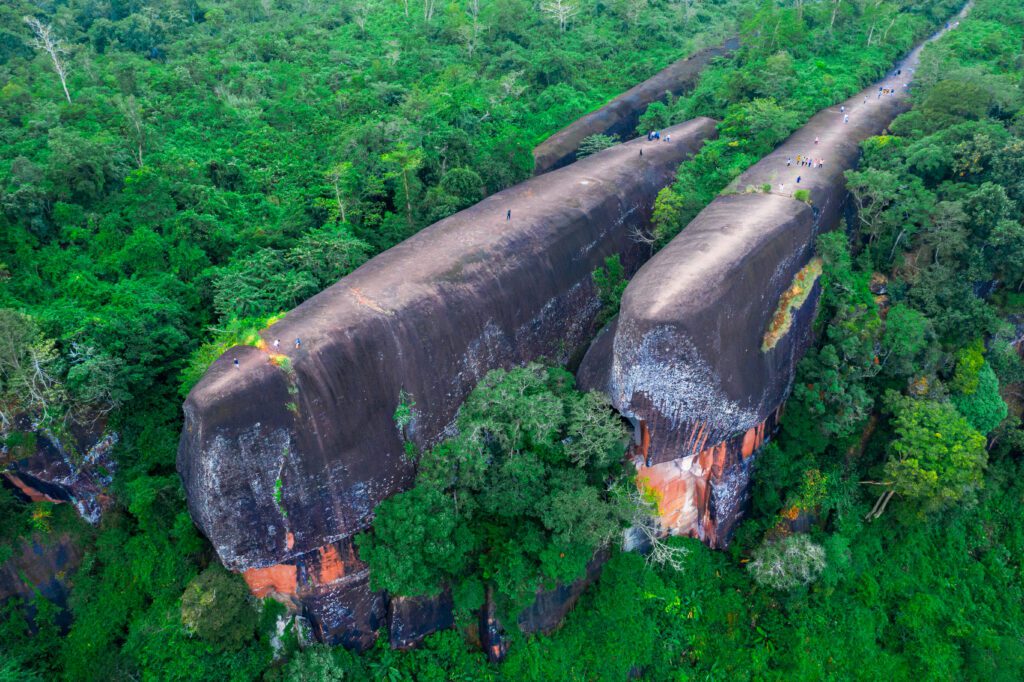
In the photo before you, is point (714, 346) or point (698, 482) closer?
point (714, 346)

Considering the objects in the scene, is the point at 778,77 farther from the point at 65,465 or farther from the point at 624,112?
the point at 65,465

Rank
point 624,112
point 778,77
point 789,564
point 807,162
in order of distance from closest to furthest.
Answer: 1. point 789,564
2. point 807,162
3. point 778,77
4. point 624,112

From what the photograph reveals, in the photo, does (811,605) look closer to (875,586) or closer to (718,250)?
(875,586)

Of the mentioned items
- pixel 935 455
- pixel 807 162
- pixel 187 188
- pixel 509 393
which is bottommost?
pixel 935 455

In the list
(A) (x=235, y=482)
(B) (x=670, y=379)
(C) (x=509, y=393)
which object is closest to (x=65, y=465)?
(A) (x=235, y=482)

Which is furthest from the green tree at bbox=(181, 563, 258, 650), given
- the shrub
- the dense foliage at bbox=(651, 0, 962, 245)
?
the dense foliage at bbox=(651, 0, 962, 245)

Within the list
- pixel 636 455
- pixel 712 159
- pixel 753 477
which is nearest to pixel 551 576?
pixel 636 455

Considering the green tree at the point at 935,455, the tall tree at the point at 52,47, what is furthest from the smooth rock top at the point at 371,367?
the tall tree at the point at 52,47

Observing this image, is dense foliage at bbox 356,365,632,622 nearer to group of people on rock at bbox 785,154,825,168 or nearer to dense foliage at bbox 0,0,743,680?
dense foliage at bbox 0,0,743,680
